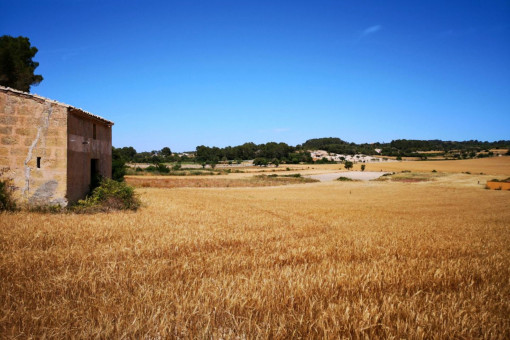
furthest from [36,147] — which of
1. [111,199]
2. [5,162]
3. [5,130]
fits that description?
[111,199]

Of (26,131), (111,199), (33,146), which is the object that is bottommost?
(111,199)

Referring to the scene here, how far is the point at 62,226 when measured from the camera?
29.9ft

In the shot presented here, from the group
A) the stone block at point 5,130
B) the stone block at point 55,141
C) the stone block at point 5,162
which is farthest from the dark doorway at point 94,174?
the stone block at point 5,130

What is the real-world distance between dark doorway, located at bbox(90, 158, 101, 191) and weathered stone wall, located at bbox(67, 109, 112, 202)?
0.15 metres

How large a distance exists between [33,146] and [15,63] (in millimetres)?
20309

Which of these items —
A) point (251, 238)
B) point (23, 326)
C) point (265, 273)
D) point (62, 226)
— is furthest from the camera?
point (62, 226)

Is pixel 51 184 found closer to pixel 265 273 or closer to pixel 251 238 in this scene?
pixel 251 238

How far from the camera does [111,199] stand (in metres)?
13.9

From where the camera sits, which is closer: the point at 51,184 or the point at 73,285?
the point at 73,285

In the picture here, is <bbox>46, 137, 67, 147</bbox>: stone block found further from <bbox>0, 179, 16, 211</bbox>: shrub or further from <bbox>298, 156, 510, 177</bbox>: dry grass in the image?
<bbox>298, 156, 510, 177</bbox>: dry grass

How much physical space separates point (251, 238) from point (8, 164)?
37.4 ft

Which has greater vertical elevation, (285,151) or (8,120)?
(285,151)

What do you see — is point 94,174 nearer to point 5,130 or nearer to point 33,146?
point 33,146

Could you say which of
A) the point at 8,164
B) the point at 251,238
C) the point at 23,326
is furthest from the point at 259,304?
Result: the point at 8,164
